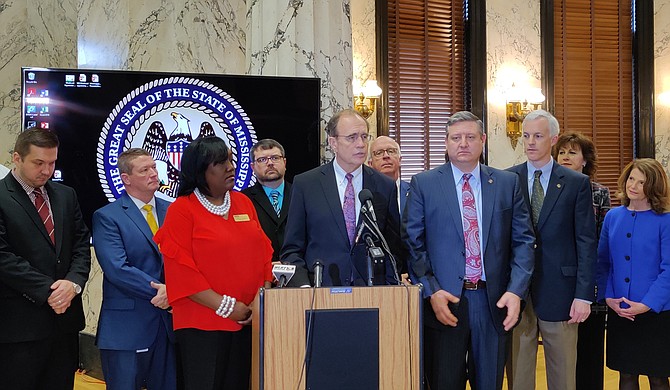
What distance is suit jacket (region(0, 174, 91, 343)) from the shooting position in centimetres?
338

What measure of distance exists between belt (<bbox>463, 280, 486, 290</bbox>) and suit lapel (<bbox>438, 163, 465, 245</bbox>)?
180mm

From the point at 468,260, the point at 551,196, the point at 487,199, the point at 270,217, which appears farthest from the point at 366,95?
the point at 468,260

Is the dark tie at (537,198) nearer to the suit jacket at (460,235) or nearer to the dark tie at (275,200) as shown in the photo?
the suit jacket at (460,235)

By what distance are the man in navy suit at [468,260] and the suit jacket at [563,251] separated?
1.27 ft

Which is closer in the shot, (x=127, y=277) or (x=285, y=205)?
(x=127, y=277)

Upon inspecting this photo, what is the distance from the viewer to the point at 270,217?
423cm

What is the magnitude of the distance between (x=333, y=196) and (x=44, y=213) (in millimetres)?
1444

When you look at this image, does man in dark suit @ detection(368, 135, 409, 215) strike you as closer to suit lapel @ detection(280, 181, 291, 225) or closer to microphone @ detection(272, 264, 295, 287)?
suit lapel @ detection(280, 181, 291, 225)

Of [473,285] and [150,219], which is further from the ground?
[150,219]

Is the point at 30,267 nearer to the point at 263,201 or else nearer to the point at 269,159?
the point at 263,201

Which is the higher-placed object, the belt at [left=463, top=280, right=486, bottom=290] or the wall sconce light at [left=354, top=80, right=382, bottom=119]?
the wall sconce light at [left=354, top=80, right=382, bottom=119]

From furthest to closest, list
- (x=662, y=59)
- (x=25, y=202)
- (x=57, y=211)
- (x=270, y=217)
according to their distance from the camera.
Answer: (x=662, y=59) → (x=270, y=217) → (x=57, y=211) → (x=25, y=202)

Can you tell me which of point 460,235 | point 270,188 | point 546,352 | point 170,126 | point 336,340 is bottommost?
point 546,352

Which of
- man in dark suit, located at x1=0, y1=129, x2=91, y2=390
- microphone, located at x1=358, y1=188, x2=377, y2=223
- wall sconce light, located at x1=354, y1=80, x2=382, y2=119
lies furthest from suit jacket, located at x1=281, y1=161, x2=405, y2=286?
wall sconce light, located at x1=354, y1=80, x2=382, y2=119
